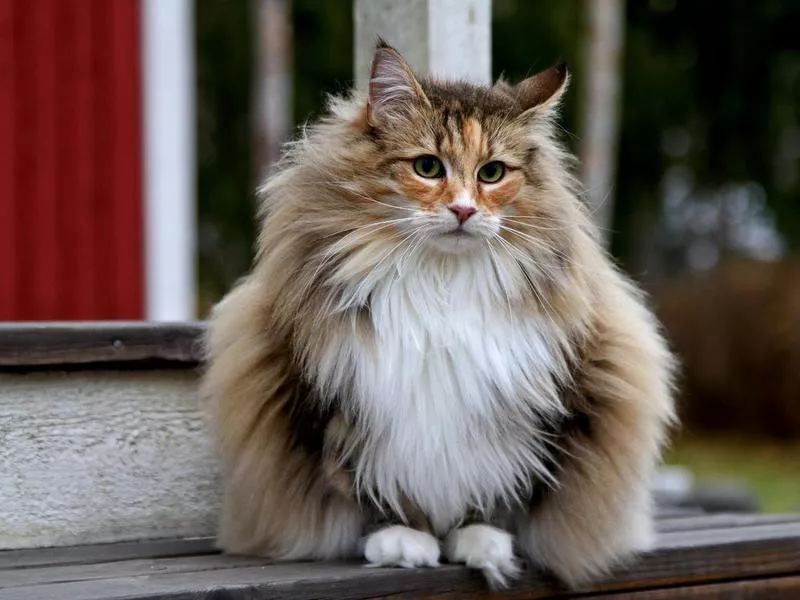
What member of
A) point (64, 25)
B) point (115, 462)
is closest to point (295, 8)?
point (64, 25)

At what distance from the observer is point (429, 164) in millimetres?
2330

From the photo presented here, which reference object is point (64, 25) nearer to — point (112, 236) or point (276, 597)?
point (112, 236)

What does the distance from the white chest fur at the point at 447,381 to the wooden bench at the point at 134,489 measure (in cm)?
22

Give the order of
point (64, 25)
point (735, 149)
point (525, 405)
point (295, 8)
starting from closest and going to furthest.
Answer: point (525, 405)
point (64, 25)
point (295, 8)
point (735, 149)

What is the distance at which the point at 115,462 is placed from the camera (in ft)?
9.29

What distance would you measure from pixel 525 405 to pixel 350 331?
0.37 m

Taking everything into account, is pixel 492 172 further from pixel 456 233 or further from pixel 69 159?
pixel 69 159

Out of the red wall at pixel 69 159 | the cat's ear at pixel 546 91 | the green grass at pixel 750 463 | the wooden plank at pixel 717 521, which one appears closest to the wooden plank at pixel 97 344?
the cat's ear at pixel 546 91

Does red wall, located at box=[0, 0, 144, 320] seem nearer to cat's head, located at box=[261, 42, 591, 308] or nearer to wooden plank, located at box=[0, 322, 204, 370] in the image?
wooden plank, located at box=[0, 322, 204, 370]

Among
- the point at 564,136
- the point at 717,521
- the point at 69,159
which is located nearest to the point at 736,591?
the point at 717,521

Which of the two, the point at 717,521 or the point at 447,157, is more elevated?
the point at 447,157

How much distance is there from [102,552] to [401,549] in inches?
28.7

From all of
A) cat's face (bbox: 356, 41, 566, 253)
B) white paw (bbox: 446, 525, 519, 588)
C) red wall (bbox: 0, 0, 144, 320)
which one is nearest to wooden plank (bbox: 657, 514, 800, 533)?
white paw (bbox: 446, 525, 519, 588)

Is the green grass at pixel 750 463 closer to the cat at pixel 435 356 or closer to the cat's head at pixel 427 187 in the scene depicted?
the cat at pixel 435 356
